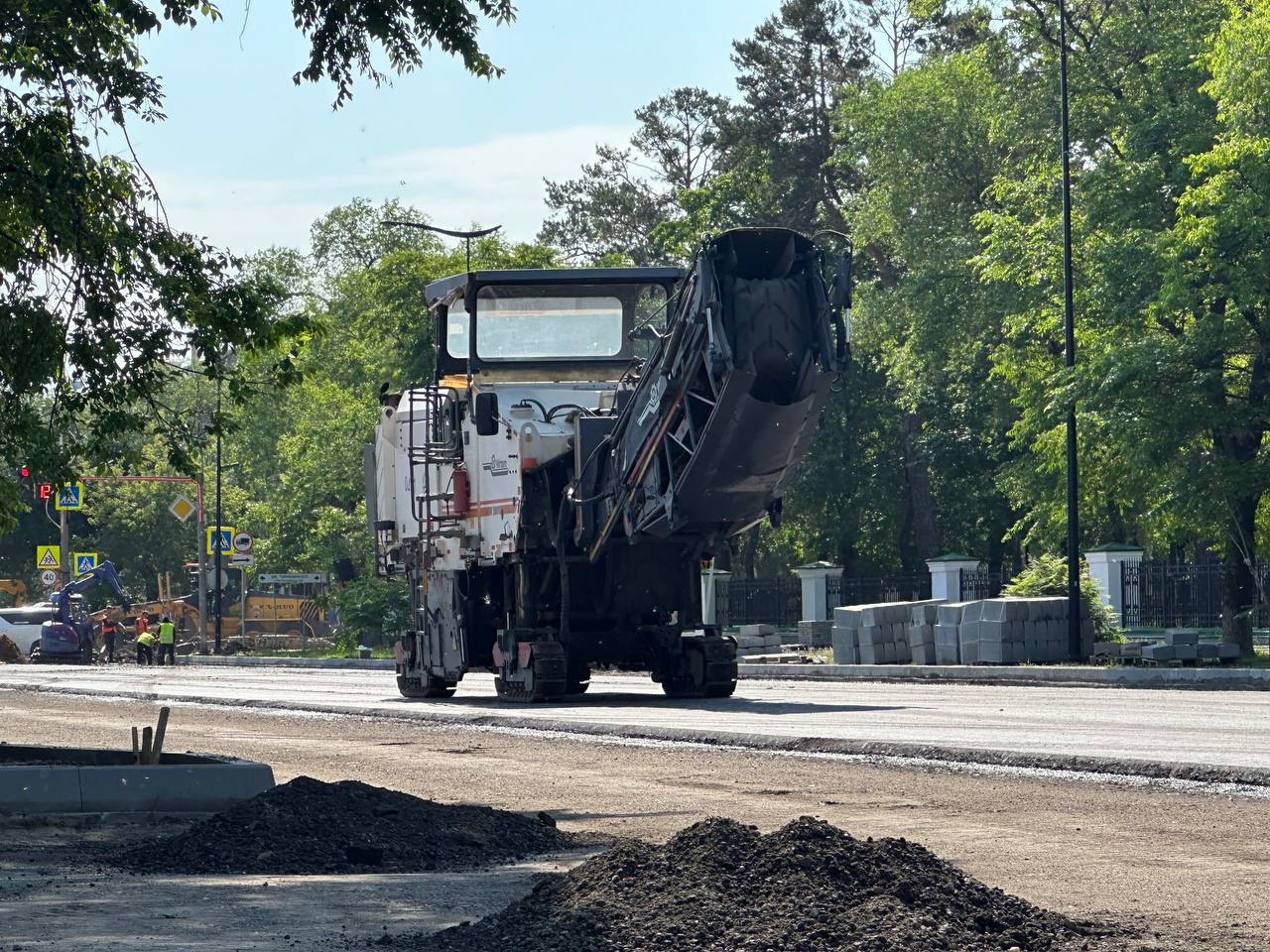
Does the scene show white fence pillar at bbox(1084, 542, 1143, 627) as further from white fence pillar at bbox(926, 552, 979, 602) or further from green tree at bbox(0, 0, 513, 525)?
green tree at bbox(0, 0, 513, 525)

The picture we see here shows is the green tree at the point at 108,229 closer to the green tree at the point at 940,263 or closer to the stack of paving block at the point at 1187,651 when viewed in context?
the stack of paving block at the point at 1187,651

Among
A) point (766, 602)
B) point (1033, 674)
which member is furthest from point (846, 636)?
point (766, 602)

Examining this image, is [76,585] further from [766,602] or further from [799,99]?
[799,99]

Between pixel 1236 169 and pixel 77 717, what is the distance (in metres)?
21.6

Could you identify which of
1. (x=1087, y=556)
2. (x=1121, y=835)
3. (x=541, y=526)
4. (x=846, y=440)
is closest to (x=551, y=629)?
(x=541, y=526)

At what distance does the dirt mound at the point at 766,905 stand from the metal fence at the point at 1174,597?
35025mm

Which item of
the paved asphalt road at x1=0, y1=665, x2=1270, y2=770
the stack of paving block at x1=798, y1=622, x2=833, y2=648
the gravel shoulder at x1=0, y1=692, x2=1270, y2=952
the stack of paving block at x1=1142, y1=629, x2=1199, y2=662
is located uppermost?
the stack of paving block at x1=798, y1=622, x2=833, y2=648

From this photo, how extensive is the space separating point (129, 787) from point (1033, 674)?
73.7ft

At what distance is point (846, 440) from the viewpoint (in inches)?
2670

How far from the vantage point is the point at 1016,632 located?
117 feet

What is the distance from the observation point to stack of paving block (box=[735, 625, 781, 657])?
45688mm

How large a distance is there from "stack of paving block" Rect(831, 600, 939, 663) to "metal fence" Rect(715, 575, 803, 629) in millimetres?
19400

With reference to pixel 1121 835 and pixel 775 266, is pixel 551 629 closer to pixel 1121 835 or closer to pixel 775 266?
pixel 775 266

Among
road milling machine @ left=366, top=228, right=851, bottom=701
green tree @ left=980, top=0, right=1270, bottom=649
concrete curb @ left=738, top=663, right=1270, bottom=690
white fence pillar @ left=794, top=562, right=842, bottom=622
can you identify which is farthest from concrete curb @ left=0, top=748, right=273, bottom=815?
white fence pillar @ left=794, top=562, right=842, bottom=622
